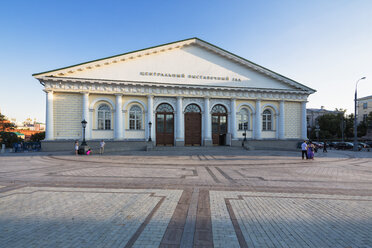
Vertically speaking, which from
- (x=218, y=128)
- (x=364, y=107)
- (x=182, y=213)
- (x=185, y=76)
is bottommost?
(x=182, y=213)

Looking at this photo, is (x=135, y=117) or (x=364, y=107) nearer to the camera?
(x=135, y=117)

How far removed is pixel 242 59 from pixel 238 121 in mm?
9396

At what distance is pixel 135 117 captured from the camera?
2361cm

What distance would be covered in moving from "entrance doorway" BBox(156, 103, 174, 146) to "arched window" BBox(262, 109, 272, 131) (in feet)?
47.2

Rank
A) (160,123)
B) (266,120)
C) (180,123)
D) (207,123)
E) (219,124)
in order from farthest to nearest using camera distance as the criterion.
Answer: (266,120), (219,124), (207,123), (160,123), (180,123)

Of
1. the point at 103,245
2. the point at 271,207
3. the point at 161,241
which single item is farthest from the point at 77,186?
the point at 271,207

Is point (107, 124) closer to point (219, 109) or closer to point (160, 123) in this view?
point (160, 123)

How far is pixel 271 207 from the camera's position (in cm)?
488

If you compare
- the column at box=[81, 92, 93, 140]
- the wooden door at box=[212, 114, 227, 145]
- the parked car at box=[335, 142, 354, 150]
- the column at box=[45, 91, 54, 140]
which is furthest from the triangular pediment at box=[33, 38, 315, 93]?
the parked car at box=[335, 142, 354, 150]

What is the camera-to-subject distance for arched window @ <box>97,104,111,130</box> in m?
22.6

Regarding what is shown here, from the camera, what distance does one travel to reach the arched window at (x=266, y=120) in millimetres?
26672

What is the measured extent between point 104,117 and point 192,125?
1225 centimetres

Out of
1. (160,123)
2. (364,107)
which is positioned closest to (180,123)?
(160,123)

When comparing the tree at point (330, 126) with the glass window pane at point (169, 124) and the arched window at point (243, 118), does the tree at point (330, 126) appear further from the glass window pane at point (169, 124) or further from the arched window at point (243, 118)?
the glass window pane at point (169, 124)
